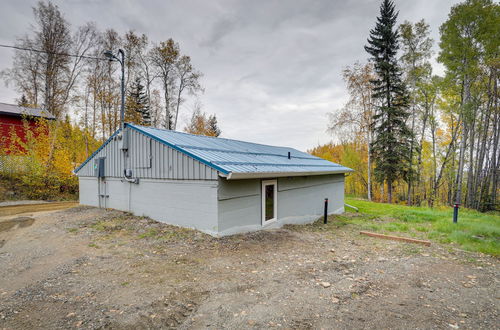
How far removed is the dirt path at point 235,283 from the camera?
264 centimetres

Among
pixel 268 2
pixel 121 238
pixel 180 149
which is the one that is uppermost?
pixel 268 2

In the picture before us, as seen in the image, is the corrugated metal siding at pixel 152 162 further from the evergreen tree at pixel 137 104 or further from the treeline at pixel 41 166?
the evergreen tree at pixel 137 104

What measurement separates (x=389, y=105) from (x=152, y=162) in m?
16.3

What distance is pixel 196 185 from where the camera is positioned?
5965 mm

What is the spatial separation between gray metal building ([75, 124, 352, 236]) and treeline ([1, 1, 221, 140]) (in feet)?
30.4

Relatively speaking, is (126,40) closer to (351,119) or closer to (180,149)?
(180,149)

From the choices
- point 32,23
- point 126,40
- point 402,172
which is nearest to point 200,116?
point 126,40

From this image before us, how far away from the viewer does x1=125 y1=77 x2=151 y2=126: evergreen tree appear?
18.2 meters

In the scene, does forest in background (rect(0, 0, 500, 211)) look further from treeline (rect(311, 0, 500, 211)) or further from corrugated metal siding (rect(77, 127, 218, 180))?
corrugated metal siding (rect(77, 127, 218, 180))

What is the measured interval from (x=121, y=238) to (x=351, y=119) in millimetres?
16975

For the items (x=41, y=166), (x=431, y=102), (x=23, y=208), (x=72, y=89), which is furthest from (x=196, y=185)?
(x=431, y=102)

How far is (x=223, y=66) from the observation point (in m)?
15.2

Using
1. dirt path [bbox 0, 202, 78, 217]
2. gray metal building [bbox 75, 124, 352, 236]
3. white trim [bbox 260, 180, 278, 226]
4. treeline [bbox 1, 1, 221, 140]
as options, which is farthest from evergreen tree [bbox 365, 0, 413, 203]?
dirt path [bbox 0, 202, 78, 217]

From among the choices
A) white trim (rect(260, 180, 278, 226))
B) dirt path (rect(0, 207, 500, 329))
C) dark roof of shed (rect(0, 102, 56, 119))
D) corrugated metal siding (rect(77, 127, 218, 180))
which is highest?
dark roof of shed (rect(0, 102, 56, 119))
